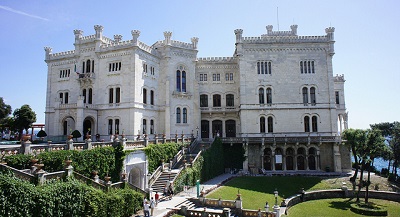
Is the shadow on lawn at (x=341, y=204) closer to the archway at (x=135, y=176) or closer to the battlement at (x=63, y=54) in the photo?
the archway at (x=135, y=176)

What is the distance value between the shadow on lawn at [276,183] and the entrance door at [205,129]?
1214 centimetres

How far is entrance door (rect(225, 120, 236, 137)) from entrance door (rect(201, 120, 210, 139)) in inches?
117

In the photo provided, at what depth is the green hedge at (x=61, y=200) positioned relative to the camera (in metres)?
13.9

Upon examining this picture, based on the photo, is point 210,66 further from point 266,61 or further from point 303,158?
point 303,158

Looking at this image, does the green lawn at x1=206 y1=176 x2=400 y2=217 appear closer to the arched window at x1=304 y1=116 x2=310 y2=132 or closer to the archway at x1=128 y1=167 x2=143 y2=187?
the archway at x1=128 y1=167 x2=143 y2=187

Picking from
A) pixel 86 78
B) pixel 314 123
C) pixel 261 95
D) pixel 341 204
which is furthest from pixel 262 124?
pixel 86 78

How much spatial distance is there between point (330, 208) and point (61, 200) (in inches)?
913

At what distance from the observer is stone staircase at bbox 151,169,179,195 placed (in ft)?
88.0

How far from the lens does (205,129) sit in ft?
150

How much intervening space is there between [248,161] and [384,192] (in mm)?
16541

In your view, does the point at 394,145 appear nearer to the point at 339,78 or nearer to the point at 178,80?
the point at 339,78

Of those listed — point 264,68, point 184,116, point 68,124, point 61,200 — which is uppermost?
point 264,68

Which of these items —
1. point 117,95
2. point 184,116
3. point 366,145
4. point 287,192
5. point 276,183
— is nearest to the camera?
point 287,192

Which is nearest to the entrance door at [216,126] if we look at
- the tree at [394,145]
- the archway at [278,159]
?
the archway at [278,159]
